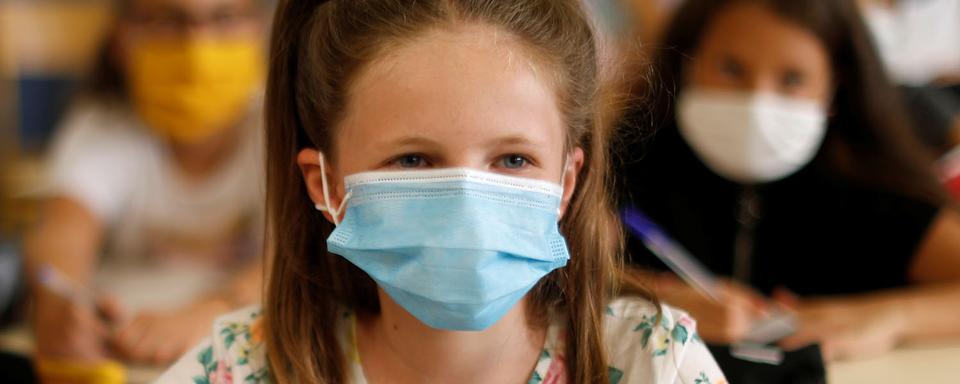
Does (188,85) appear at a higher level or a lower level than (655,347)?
higher

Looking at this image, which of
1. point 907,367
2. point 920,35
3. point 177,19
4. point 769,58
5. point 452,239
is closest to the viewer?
point 452,239

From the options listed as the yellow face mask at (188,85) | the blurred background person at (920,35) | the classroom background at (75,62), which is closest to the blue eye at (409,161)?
the yellow face mask at (188,85)

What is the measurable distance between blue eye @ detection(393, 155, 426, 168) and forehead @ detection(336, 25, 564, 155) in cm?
3

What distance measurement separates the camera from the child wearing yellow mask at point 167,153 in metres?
2.12

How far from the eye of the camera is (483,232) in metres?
0.97

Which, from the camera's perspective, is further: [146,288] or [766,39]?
[146,288]

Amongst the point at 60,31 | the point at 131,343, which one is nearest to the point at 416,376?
the point at 131,343

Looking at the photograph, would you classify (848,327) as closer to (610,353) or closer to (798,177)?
(798,177)

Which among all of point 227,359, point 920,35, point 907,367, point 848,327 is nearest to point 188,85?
point 227,359

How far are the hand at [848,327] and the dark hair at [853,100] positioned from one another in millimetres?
314

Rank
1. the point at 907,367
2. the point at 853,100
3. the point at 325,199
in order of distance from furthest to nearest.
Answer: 1. the point at 853,100
2. the point at 907,367
3. the point at 325,199

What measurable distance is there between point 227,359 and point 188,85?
1138 millimetres

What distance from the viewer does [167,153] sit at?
224 cm

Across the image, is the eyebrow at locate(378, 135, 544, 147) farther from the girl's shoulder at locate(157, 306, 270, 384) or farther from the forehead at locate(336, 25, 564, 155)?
the girl's shoulder at locate(157, 306, 270, 384)
